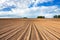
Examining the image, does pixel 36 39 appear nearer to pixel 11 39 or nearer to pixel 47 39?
pixel 47 39

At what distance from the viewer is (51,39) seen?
10.3 m

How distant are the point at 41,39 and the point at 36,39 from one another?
30cm

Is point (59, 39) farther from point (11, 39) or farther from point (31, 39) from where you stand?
point (11, 39)

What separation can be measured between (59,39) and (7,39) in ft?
10.5

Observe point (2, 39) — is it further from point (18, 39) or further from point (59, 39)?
point (59, 39)

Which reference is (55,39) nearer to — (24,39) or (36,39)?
(36,39)

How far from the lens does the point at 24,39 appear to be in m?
9.91

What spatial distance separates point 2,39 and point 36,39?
6.66 feet

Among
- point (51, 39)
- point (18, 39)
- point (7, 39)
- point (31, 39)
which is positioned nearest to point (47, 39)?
point (51, 39)

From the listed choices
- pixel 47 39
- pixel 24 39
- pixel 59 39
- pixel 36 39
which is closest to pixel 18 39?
pixel 24 39

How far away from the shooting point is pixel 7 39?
994cm

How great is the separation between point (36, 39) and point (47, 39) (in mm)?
683

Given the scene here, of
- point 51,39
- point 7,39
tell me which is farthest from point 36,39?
point 7,39

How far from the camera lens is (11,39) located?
10008 millimetres
